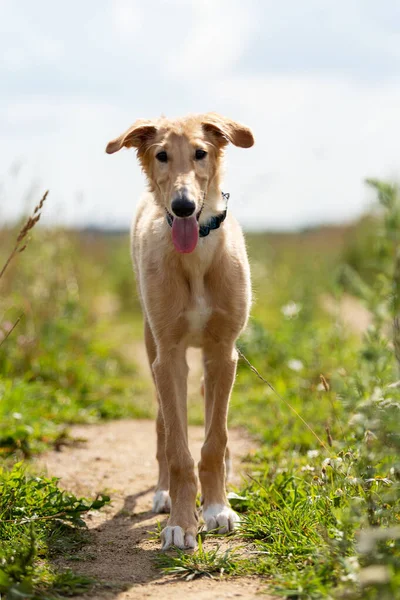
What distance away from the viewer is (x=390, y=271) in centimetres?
473

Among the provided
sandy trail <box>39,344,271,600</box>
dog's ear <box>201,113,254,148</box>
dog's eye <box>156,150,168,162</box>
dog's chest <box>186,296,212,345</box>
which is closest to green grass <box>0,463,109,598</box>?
sandy trail <box>39,344,271,600</box>

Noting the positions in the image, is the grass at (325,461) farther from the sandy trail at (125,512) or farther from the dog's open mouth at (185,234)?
the dog's open mouth at (185,234)

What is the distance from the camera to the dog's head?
370 cm

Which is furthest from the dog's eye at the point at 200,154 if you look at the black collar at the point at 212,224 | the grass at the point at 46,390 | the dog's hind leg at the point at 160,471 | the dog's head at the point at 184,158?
the dog's hind leg at the point at 160,471

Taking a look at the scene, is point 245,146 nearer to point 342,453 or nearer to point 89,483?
point 342,453

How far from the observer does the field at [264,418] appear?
2.85 metres

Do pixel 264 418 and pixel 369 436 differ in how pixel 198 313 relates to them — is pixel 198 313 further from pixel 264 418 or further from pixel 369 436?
pixel 264 418

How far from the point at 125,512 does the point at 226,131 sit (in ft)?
7.05

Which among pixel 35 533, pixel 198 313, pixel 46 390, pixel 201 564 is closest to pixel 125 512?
pixel 35 533

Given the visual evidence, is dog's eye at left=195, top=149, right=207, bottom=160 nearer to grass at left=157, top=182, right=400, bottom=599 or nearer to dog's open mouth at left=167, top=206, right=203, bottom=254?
dog's open mouth at left=167, top=206, right=203, bottom=254

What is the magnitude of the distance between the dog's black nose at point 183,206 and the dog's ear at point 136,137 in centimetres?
57

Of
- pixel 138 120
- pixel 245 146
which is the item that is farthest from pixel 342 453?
pixel 138 120

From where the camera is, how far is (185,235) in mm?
3758

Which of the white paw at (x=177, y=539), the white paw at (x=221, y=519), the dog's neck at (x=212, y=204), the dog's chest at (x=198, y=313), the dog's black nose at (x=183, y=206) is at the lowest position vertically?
the white paw at (x=177, y=539)
